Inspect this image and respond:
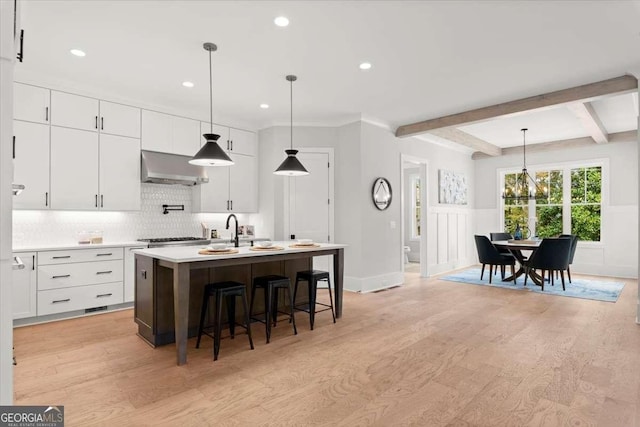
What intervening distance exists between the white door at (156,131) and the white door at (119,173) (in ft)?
0.49

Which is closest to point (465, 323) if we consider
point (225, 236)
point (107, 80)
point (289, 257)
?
point (289, 257)

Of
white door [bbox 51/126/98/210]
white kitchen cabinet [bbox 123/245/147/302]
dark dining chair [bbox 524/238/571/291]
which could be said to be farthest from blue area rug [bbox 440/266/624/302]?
white door [bbox 51/126/98/210]

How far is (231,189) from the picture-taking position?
5.79 m

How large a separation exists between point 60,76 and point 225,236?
9.92 feet

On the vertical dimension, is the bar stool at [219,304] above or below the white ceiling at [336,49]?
below

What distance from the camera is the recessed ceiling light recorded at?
2.91 meters

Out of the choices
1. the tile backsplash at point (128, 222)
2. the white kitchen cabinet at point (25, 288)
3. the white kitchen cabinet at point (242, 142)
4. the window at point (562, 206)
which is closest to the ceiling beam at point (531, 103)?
the white kitchen cabinet at point (242, 142)

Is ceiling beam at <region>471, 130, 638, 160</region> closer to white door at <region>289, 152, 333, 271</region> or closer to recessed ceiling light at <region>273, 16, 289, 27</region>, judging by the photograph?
white door at <region>289, 152, 333, 271</region>

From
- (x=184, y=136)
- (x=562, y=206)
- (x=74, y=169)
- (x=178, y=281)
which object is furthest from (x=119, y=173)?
(x=562, y=206)

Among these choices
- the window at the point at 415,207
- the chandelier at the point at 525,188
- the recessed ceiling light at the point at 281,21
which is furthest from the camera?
the window at the point at 415,207

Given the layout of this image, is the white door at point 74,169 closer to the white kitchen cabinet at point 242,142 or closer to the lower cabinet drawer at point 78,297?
the lower cabinet drawer at point 78,297

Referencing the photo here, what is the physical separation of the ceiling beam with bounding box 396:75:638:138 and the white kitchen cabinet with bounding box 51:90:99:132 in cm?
463

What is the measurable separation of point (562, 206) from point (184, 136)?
25.5 ft

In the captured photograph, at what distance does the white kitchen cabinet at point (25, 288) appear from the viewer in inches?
148
